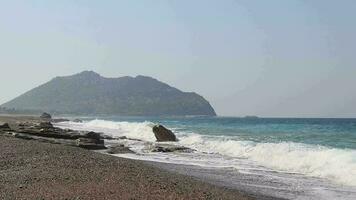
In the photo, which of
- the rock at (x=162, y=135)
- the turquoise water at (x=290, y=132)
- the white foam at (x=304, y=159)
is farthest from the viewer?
the rock at (x=162, y=135)

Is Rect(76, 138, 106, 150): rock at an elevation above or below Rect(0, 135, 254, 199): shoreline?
above

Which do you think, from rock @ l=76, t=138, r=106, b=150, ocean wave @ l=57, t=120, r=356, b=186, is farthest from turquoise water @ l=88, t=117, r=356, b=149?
rock @ l=76, t=138, r=106, b=150

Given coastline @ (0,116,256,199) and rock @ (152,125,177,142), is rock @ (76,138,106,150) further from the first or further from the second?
rock @ (152,125,177,142)

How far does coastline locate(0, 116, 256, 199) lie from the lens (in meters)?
12.7

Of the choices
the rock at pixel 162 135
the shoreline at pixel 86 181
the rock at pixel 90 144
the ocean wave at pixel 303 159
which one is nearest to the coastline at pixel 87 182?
the shoreline at pixel 86 181

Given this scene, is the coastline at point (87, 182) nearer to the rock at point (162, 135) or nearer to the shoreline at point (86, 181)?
the shoreline at point (86, 181)

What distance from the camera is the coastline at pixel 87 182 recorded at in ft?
41.6

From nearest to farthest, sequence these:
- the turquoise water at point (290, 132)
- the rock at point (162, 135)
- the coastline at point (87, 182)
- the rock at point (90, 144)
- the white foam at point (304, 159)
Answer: the coastline at point (87, 182), the white foam at point (304, 159), the rock at point (90, 144), the turquoise water at point (290, 132), the rock at point (162, 135)

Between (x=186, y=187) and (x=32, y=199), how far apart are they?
174 inches

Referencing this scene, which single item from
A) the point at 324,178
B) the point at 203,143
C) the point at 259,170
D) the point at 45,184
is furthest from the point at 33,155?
the point at 203,143

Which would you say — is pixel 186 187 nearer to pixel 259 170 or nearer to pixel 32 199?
pixel 32 199

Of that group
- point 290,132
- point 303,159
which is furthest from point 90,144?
point 290,132

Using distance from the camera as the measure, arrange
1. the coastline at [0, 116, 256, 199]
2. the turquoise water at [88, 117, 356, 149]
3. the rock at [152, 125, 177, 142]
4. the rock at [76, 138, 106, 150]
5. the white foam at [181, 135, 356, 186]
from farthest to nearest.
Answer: the rock at [152, 125, 177, 142] < the turquoise water at [88, 117, 356, 149] < the rock at [76, 138, 106, 150] < the white foam at [181, 135, 356, 186] < the coastline at [0, 116, 256, 199]

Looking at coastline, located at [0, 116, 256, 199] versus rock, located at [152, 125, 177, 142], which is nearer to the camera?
coastline, located at [0, 116, 256, 199]
